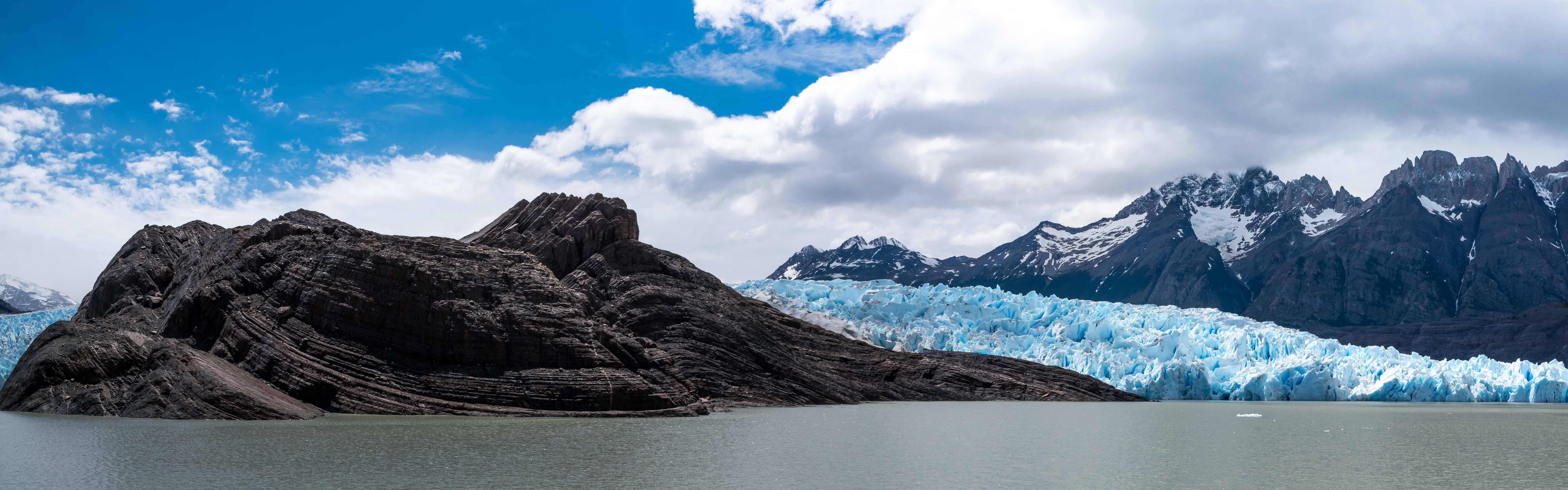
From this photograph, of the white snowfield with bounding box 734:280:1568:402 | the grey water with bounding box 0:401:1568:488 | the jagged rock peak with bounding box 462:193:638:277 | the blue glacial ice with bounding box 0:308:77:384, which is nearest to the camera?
the grey water with bounding box 0:401:1568:488

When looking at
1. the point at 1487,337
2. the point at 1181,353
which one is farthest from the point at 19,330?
the point at 1487,337

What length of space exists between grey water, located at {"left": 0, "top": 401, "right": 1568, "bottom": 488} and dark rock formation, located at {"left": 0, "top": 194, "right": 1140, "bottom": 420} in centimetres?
176

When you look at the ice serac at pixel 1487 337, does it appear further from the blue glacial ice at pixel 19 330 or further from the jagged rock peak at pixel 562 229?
the blue glacial ice at pixel 19 330

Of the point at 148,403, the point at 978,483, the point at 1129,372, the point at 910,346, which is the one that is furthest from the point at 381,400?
the point at 1129,372

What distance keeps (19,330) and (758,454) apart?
2950 inches

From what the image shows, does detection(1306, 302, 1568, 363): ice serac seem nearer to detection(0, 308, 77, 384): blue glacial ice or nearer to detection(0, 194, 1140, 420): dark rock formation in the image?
detection(0, 194, 1140, 420): dark rock formation

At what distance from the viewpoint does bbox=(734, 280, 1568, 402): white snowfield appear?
7256 centimetres

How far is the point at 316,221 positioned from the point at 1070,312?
56.1m

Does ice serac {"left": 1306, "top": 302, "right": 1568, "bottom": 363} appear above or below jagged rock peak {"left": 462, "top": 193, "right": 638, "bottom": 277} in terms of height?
above

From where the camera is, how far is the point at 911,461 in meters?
23.5

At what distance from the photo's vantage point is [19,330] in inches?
2972

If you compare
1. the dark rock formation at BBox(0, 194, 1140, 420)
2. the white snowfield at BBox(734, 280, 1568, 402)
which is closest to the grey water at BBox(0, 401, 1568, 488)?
the dark rock formation at BBox(0, 194, 1140, 420)

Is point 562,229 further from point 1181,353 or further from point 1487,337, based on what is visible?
point 1487,337

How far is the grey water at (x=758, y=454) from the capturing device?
1931cm
